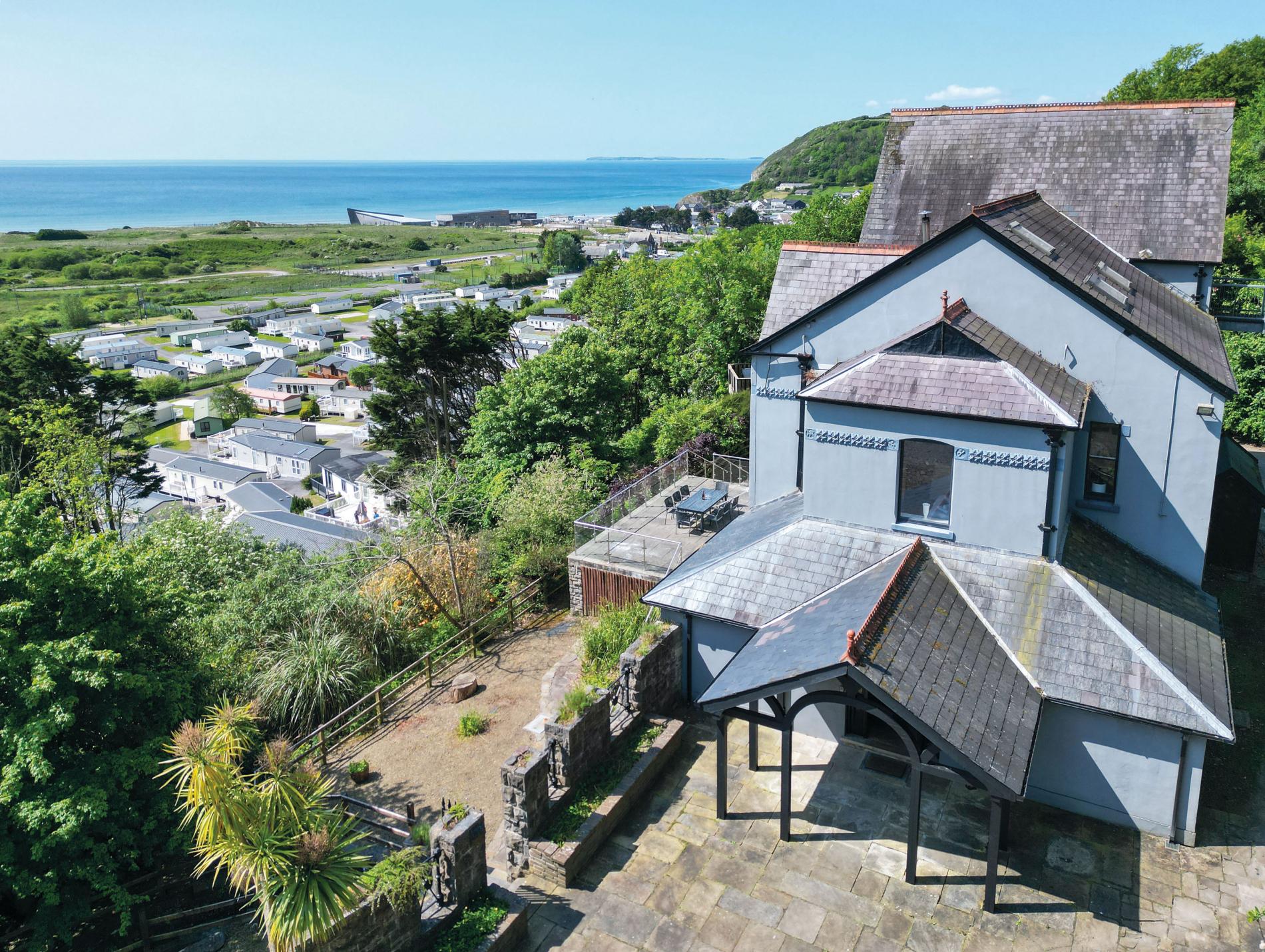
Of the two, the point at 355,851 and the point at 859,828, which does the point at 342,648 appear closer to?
the point at 355,851

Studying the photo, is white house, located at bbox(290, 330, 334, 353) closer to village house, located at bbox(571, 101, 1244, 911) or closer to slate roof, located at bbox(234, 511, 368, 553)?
slate roof, located at bbox(234, 511, 368, 553)

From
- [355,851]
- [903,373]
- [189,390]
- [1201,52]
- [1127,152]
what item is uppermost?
[1201,52]

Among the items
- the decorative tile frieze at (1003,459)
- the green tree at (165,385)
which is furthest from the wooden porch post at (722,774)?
the green tree at (165,385)

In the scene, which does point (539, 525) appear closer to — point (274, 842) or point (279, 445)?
point (274, 842)

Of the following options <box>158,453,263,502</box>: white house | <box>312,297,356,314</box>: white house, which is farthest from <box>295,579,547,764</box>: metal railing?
<box>312,297,356,314</box>: white house

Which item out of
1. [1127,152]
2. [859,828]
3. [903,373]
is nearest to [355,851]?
[859,828]
